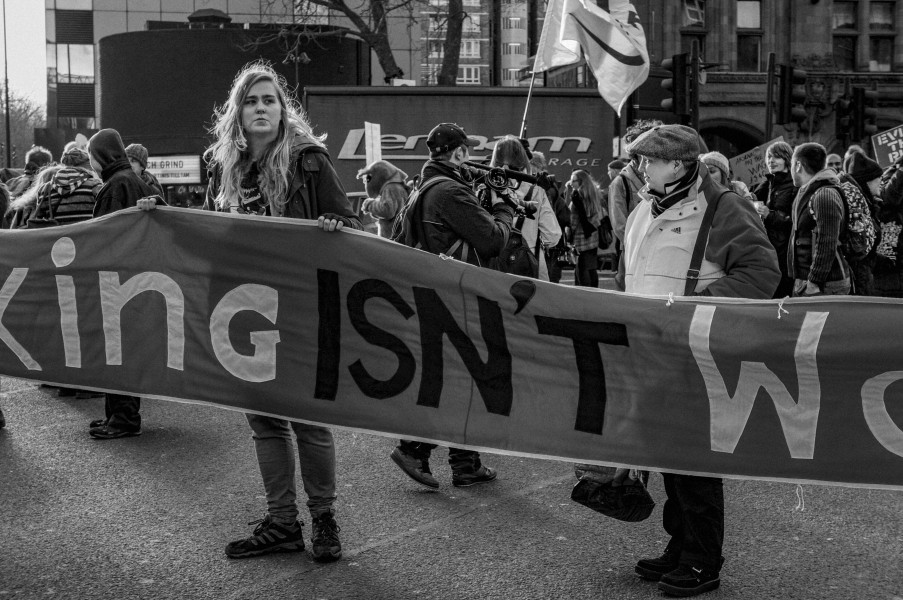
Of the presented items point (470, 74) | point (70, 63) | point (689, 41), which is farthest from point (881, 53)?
point (470, 74)

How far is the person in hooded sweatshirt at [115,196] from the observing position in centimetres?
766

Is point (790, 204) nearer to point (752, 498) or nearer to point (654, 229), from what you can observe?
point (752, 498)

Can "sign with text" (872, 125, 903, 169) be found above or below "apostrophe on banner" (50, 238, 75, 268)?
above

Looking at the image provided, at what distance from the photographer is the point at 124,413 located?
7688mm

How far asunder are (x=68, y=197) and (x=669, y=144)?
5.84 metres

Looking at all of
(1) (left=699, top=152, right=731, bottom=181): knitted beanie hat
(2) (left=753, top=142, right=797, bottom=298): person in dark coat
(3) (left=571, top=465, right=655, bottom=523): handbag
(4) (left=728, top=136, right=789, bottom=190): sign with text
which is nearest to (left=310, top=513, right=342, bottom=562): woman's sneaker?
(3) (left=571, top=465, right=655, bottom=523): handbag

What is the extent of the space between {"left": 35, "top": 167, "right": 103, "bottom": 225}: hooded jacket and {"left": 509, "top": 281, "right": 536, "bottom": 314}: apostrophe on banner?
5.31 m

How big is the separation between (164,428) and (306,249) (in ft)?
11.6

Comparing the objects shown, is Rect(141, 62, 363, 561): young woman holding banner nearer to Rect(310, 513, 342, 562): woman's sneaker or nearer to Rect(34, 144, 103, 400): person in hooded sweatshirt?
Rect(310, 513, 342, 562): woman's sneaker

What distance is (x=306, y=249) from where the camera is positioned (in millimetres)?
4891

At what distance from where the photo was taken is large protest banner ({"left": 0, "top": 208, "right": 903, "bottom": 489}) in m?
4.27

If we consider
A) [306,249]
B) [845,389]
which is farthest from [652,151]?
[306,249]

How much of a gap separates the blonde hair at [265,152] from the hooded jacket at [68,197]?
424 centimetres

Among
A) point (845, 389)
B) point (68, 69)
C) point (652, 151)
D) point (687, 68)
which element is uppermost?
point (68, 69)
